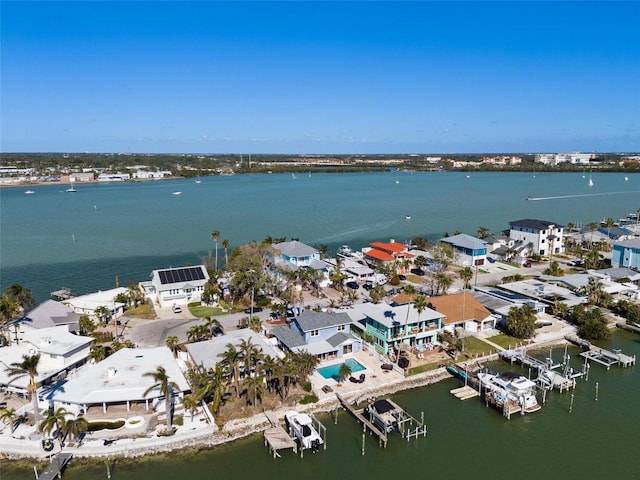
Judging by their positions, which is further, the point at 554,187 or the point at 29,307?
the point at 554,187

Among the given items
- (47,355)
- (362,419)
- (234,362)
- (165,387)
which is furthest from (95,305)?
(362,419)

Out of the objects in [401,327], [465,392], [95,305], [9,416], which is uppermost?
[401,327]

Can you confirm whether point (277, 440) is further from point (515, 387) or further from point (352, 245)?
point (352, 245)

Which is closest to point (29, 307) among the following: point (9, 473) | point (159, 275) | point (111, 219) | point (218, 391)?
point (159, 275)

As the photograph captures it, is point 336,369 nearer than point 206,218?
Yes

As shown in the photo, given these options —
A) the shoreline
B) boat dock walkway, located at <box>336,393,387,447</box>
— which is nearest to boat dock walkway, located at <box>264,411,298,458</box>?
the shoreline

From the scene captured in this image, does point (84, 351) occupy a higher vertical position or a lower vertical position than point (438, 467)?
higher

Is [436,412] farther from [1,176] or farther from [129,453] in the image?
[1,176]
